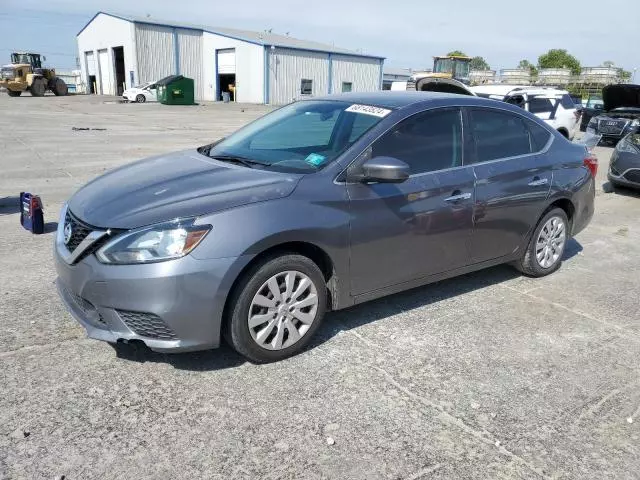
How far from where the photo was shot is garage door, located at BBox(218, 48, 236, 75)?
43.8m

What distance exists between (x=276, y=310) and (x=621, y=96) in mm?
19245

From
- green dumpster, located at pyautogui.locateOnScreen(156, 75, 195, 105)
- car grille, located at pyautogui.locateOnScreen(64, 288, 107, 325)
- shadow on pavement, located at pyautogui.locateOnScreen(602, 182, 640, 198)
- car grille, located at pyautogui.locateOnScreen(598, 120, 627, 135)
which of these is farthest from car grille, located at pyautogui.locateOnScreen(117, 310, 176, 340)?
green dumpster, located at pyautogui.locateOnScreen(156, 75, 195, 105)

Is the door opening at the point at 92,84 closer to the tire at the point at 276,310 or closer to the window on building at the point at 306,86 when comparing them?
the window on building at the point at 306,86

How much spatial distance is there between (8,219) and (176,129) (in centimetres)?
1396

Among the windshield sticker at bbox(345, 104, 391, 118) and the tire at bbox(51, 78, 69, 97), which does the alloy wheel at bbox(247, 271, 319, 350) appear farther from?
the tire at bbox(51, 78, 69, 97)

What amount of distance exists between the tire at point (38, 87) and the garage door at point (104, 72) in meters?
7.28

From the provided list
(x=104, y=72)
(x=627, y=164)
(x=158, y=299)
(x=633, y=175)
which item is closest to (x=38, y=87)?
(x=104, y=72)

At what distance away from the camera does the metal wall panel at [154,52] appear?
1665 inches

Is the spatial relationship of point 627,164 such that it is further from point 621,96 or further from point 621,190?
point 621,96

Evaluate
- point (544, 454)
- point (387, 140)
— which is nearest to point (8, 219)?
point (387, 140)

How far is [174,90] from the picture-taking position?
36.8 meters

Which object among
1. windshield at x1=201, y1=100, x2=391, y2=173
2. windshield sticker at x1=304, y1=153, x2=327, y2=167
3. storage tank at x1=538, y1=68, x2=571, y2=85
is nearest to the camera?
windshield sticker at x1=304, y1=153, x2=327, y2=167

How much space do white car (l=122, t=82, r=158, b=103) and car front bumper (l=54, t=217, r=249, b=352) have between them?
3917 cm

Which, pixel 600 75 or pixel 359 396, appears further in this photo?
pixel 600 75
